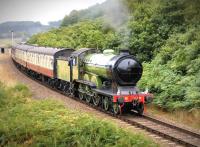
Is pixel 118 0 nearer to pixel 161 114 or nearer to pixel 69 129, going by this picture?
pixel 161 114

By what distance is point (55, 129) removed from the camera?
1398 cm

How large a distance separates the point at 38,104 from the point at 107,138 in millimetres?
6729

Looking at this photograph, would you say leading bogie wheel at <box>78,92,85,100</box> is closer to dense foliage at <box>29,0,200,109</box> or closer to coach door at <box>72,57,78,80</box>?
coach door at <box>72,57,78,80</box>

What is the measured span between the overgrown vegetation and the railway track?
213cm

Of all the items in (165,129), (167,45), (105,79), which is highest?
(167,45)

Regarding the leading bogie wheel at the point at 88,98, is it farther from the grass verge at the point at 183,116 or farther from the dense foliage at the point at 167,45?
the grass verge at the point at 183,116

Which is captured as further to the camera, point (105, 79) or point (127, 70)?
point (105, 79)

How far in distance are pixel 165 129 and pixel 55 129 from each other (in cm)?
458

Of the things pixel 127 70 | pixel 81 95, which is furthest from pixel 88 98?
pixel 127 70

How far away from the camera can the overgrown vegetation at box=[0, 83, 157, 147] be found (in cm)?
1241

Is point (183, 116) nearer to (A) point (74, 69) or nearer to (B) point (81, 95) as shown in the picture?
(B) point (81, 95)

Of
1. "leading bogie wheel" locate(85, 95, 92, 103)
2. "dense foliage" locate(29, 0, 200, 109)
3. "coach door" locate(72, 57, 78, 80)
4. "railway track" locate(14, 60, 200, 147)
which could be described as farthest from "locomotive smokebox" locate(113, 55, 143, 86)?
"coach door" locate(72, 57, 78, 80)

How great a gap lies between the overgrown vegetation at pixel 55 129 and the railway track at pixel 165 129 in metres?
2.13

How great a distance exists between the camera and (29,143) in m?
13.9
